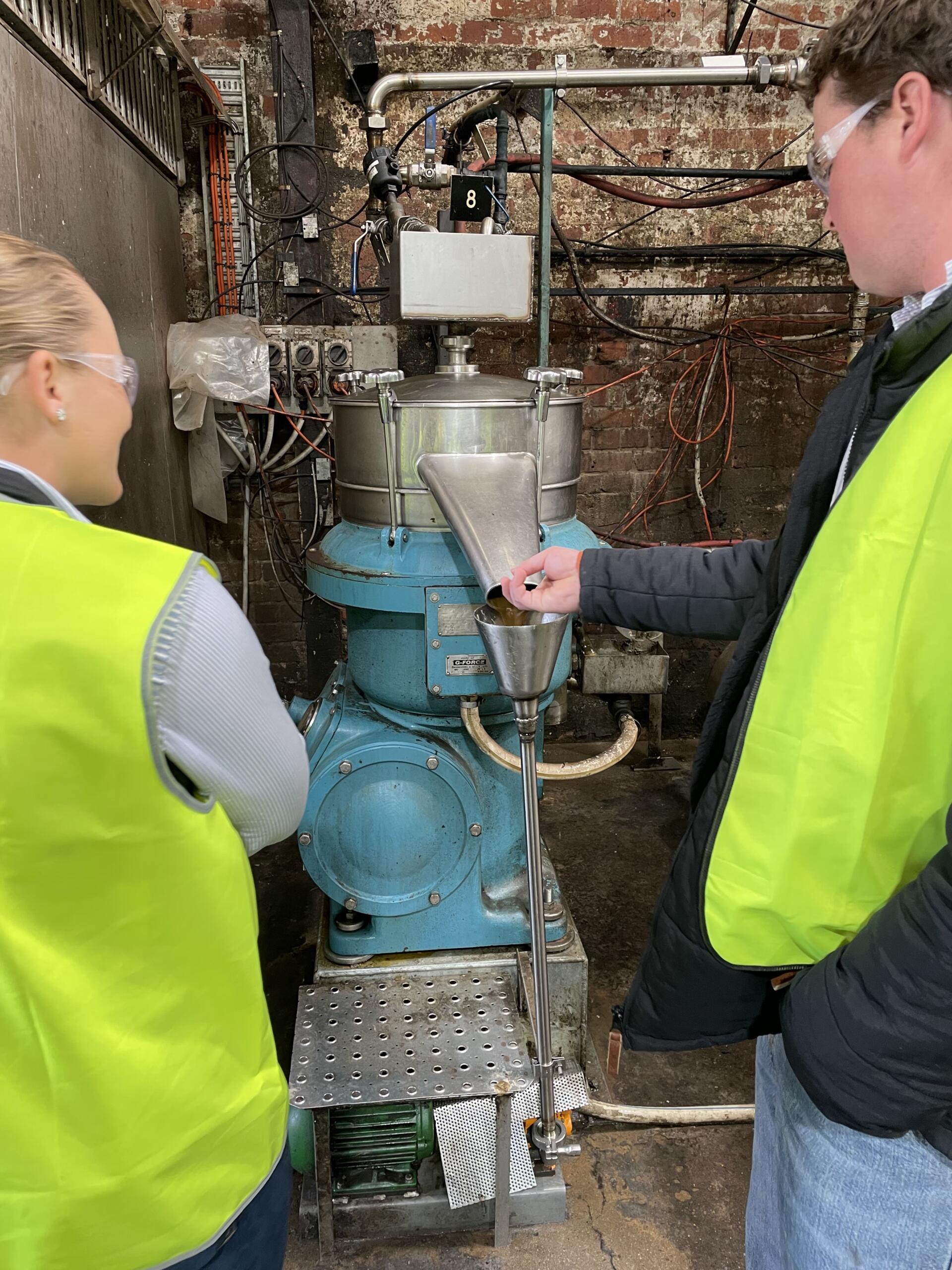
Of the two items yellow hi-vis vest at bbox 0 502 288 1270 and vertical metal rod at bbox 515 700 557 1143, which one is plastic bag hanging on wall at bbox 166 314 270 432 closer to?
vertical metal rod at bbox 515 700 557 1143

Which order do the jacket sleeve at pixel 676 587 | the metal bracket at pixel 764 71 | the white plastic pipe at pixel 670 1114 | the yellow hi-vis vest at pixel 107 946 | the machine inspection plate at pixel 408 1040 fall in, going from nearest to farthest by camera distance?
the yellow hi-vis vest at pixel 107 946
the jacket sleeve at pixel 676 587
the machine inspection plate at pixel 408 1040
the white plastic pipe at pixel 670 1114
the metal bracket at pixel 764 71

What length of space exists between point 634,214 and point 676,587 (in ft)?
6.60

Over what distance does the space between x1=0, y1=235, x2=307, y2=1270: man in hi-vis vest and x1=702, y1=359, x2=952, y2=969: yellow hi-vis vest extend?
0.41m

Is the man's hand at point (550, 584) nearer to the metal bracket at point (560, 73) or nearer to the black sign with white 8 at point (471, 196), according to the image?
the black sign with white 8 at point (471, 196)

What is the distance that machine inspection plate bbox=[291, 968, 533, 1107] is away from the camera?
126 centimetres

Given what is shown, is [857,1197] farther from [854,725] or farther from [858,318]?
[858,318]

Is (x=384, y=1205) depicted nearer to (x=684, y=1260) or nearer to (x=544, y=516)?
(x=684, y=1260)

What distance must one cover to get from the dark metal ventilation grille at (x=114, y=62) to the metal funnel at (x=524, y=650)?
1.22 meters

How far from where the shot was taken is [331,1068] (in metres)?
1.29

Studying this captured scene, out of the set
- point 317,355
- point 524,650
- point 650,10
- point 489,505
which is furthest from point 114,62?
point 524,650

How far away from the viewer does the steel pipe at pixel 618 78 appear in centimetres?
187

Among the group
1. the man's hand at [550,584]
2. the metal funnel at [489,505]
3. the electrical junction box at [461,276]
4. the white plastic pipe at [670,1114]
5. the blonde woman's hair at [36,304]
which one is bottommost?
the white plastic pipe at [670,1114]

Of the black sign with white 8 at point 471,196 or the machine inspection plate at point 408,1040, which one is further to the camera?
the black sign with white 8 at point 471,196

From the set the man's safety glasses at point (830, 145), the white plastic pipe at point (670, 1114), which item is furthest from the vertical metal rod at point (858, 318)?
the white plastic pipe at point (670, 1114)
